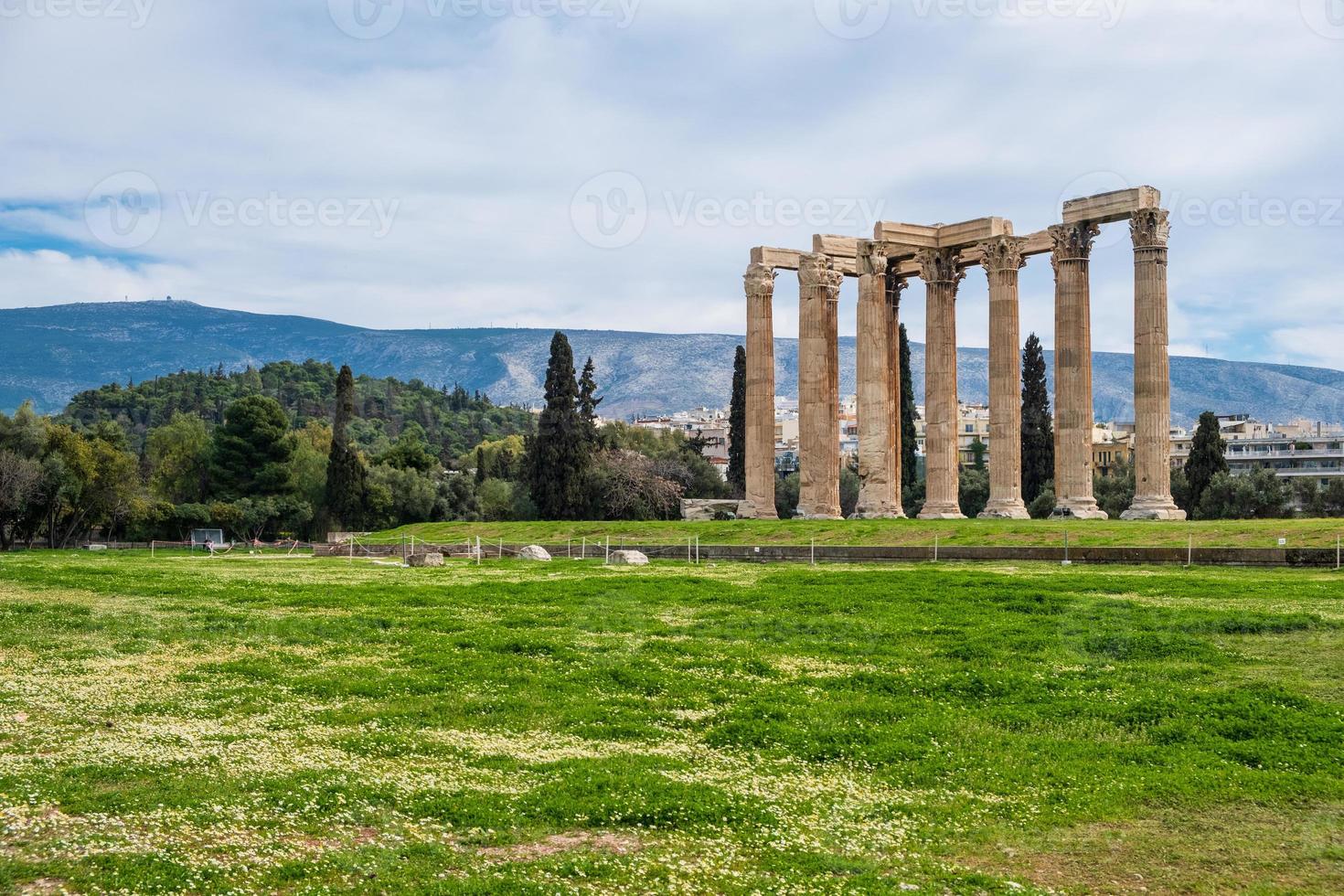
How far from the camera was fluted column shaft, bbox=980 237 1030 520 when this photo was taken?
193ft

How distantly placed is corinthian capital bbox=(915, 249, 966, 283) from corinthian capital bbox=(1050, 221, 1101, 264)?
6.17 metres

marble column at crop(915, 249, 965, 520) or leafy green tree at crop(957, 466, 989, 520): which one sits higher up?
marble column at crop(915, 249, 965, 520)

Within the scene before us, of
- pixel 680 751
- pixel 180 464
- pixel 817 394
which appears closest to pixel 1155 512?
pixel 817 394

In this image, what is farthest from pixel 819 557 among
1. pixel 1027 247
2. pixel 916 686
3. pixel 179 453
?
pixel 179 453

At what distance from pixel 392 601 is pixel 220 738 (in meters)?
13.8

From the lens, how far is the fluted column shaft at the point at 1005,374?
5891 centimetres

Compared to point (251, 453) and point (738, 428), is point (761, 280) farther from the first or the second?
point (251, 453)

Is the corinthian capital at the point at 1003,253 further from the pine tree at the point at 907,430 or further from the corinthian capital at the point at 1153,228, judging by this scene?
the pine tree at the point at 907,430

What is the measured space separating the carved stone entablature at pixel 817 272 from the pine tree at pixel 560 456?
96.6 feet

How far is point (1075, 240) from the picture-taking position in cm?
5678

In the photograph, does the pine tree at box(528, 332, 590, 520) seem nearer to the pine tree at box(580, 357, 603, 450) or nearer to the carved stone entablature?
the pine tree at box(580, 357, 603, 450)

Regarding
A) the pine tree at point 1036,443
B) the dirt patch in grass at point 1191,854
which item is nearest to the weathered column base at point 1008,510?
the pine tree at point 1036,443

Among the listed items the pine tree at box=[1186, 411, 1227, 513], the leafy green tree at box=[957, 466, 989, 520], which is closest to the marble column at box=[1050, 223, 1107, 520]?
the pine tree at box=[1186, 411, 1227, 513]

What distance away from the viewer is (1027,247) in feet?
196
